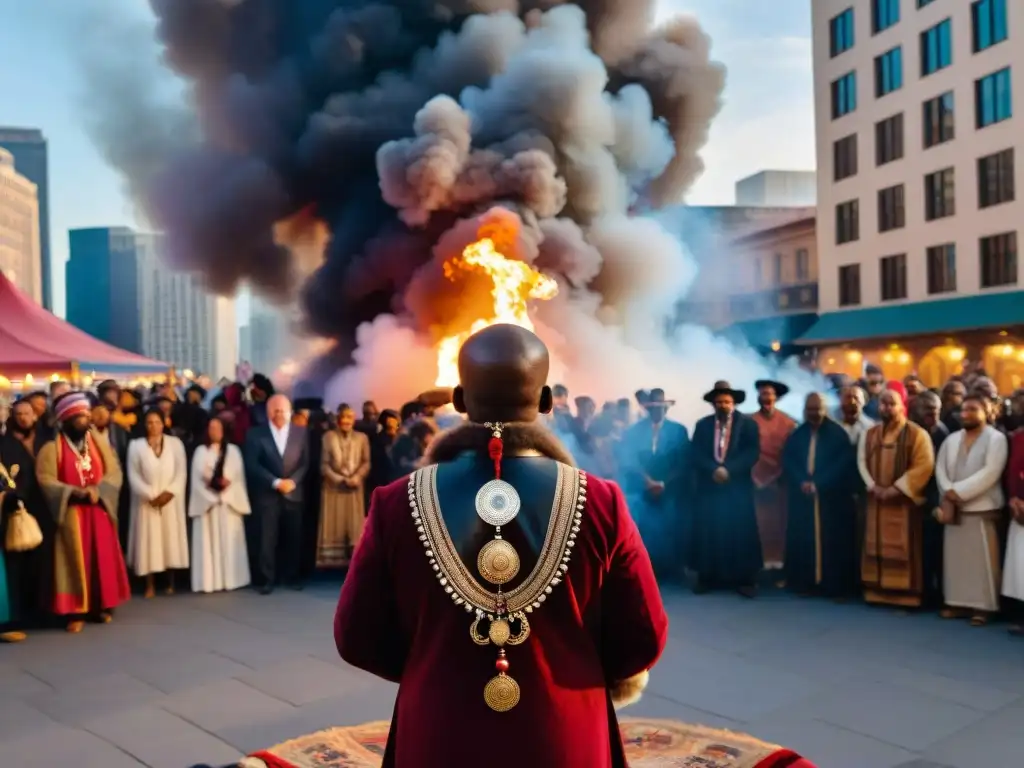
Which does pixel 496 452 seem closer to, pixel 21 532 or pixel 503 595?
pixel 503 595

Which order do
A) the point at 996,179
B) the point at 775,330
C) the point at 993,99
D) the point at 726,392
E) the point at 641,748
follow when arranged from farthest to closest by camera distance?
1. the point at 775,330
2. the point at 993,99
3. the point at 996,179
4. the point at 726,392
5. the point at 641,748

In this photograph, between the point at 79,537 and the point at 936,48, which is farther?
the point at 936,48

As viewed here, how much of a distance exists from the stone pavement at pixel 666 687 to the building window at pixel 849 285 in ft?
78.7

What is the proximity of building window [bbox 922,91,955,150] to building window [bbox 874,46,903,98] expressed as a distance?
1432 millimetres

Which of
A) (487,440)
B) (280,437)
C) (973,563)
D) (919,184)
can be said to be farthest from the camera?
(919,184)

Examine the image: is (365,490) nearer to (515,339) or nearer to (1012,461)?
(1012,461)

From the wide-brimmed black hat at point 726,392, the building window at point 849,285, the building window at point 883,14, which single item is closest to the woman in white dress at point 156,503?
the wide-brimmed black hat at point 726,392

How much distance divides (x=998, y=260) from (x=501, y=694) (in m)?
25.2

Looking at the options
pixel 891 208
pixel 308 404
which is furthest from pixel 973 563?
pixel 891 208

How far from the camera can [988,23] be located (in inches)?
946

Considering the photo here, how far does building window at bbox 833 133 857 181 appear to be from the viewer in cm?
2925

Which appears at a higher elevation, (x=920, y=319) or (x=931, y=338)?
(x=920, y=319)

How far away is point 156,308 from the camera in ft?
268

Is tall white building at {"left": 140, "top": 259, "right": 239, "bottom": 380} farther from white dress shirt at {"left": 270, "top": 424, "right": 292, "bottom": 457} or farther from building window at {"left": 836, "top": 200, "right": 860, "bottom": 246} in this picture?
white dress shirt at {"left": 270, "top": 424, "right": 292, "bottom": 457}
